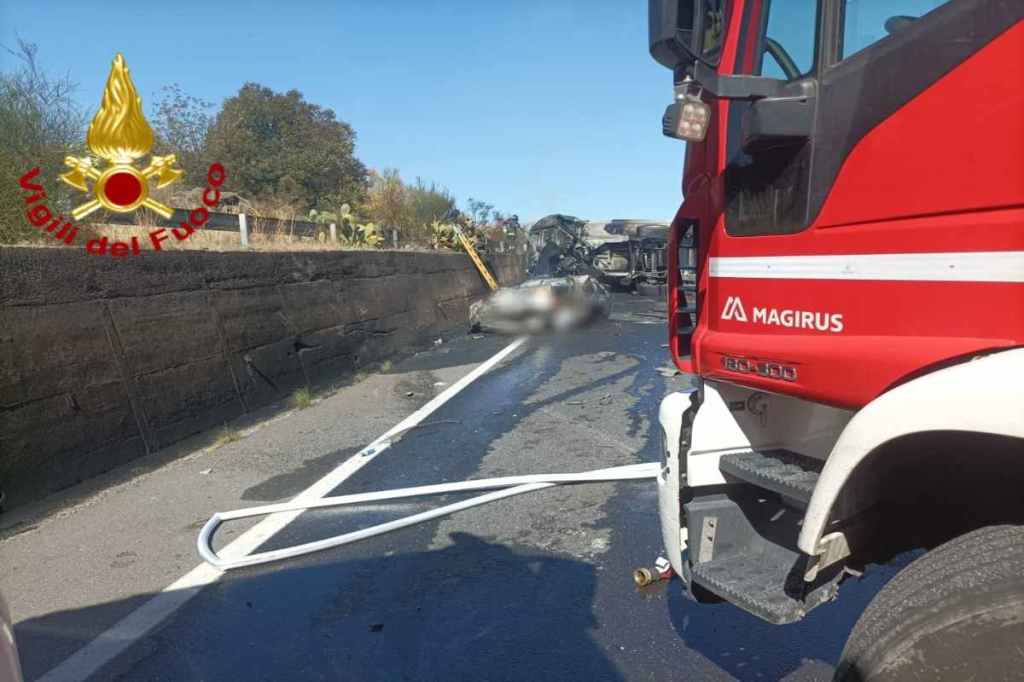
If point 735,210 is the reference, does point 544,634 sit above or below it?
below

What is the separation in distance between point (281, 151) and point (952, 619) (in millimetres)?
39952

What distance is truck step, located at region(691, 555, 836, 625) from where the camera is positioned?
213cm

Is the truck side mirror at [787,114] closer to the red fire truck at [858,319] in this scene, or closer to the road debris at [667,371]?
the red fire truck at [858,319]

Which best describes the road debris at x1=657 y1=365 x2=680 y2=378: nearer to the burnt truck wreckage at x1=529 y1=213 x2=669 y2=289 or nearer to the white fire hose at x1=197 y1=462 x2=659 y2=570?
the white fire hose at x1=197 y1=462 x2=659 y2=570

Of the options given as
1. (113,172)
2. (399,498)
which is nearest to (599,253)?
(113,172)

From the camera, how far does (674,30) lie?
228 centimetres

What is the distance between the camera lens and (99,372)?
19.2 ft

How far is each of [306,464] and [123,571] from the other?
2.09 m

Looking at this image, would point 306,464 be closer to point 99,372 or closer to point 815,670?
point 99,372

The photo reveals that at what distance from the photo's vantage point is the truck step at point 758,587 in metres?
2.13

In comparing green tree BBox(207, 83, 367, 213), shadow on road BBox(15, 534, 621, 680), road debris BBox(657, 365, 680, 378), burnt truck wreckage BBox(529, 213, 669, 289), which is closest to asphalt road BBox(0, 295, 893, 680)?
shadow on road BBox(15, 534, 621, 680)

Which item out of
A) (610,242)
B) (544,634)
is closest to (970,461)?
(544,634)

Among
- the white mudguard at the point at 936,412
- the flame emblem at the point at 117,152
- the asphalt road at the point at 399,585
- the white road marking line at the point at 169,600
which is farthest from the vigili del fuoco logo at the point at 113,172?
the white mudguard at the point at 936,412

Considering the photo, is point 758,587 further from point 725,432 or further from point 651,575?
point 651,575
